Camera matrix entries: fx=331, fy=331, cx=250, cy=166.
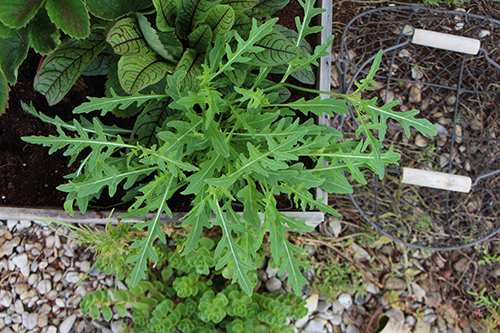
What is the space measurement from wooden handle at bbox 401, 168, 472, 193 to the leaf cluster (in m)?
0.67

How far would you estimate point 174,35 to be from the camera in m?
0.87

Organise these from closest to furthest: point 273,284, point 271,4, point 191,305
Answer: point 271,4 < point 191,305 < point 273,284

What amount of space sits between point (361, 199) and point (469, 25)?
36.8 inches

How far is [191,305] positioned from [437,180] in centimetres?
111

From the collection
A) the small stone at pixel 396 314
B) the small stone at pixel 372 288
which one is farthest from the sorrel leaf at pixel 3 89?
the small stone at pixel 396 314

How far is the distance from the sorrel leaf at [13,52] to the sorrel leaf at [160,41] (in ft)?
1.05

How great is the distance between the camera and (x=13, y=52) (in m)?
0.87

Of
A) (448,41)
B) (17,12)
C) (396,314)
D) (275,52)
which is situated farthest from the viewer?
(396,314)

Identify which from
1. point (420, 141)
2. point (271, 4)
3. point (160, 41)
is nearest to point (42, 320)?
point (160, 41)

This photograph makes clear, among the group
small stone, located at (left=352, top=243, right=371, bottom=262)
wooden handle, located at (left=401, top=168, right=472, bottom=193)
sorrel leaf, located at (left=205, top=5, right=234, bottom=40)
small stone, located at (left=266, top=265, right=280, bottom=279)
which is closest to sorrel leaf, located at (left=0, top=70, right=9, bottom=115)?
sorrel leaf, located at (left=205, top=5, right=234, bottom=40)

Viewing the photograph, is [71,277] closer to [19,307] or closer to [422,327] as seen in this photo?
[19,307]

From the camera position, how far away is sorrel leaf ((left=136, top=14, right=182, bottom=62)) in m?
0.79

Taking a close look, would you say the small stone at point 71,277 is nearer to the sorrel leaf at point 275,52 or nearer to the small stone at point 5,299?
the small stone at point 5,299

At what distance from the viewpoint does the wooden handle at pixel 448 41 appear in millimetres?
1372
